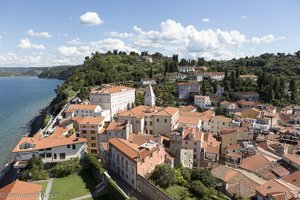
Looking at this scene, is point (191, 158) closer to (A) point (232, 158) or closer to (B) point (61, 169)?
(A) point (232, 158)

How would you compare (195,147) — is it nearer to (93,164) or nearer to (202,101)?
(93,164)

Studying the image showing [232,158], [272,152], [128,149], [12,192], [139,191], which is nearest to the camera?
[12,192]

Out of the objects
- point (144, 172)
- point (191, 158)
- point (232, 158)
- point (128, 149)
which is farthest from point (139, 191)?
point (232, 158)

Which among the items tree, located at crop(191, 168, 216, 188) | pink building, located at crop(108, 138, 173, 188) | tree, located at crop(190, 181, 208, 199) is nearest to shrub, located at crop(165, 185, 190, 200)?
tree, located at crop(190, 181, 208, 199)

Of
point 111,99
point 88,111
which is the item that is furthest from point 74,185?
point 111,99

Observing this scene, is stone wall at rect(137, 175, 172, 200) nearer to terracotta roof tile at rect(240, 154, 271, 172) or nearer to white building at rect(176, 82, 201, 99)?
terracotta roof tile at rect(240, 154, 271, 172)
